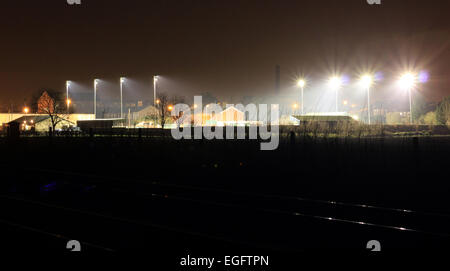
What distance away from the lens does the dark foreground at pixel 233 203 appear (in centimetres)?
686

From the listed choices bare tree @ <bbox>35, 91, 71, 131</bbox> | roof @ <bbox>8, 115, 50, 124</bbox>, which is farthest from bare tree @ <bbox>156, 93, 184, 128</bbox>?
roof @ <bbox>8, 115, 50, 124</bbox>

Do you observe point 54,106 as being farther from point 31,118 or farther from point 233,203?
point 233,203

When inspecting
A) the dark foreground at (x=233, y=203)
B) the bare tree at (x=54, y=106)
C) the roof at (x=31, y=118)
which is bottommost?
the dark foreground at (x=233, y=203)

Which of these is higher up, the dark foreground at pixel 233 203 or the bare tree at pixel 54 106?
the bare tree at pixel 54 106

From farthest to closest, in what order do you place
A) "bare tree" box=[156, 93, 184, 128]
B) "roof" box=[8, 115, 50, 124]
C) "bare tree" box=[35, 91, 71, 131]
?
"roof" box=[8, 115, 50, 124] < "bare tree" box=[35, 91, 71, 131] < "bare tree" box=[156, 93, 184, 128]

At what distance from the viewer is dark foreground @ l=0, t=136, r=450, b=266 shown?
22.5ft

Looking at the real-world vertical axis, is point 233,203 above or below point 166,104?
below

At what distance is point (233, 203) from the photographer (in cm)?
1011

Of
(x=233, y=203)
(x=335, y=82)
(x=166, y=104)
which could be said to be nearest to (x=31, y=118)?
(x=166, y=104)

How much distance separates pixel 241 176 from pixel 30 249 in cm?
889

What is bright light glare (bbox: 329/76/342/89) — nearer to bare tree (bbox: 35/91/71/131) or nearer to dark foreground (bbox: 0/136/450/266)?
dark foreground (bbox: 0/136/450/266)

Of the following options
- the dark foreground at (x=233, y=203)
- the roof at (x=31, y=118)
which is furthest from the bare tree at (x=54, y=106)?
the dark foreground at (x=233, y=203)

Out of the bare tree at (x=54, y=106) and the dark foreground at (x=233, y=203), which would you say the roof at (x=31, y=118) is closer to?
the bare tree at (x=54, y=106)
